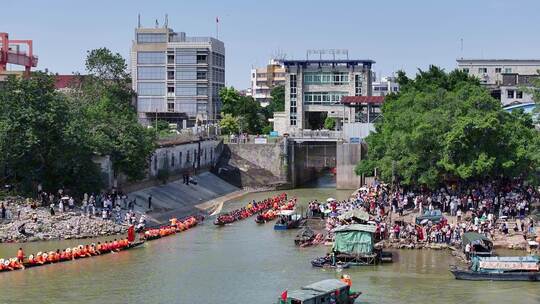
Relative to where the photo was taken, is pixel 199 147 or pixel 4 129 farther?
pixel 199 147

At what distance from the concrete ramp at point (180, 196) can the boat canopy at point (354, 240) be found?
20.3 m

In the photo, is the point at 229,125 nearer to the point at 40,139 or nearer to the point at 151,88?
the point at 151,88

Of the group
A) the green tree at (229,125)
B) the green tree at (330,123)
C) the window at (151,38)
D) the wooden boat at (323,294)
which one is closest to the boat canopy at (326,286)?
the wooden boat at (323,294)

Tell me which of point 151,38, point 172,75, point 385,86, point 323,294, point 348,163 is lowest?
point 323,294

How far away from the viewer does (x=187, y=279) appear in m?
44.2

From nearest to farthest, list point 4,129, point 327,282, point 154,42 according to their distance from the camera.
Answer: point 327,282
point 4,129
point 154,42

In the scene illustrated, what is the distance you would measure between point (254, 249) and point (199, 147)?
41884mm

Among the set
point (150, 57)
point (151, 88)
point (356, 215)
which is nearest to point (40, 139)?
point (356, 215)

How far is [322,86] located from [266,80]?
261 ft

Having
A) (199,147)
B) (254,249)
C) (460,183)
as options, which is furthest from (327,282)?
(199,147)

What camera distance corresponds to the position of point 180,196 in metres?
78.6

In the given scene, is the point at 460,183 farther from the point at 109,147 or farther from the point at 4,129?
the point at 4,129

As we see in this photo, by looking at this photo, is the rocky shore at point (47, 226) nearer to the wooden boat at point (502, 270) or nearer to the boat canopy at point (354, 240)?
the boat canopy at point (354, 240)

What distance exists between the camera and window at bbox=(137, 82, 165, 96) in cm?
12431
